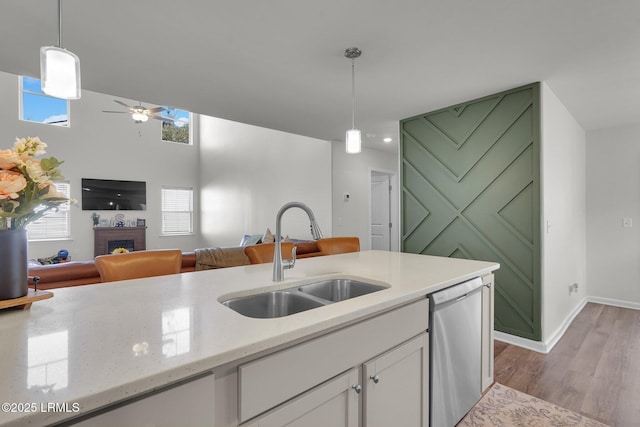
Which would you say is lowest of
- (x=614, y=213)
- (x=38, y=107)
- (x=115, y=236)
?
(x=115, y=236)

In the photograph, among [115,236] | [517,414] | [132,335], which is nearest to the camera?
[132,335]

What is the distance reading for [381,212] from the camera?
6.44m

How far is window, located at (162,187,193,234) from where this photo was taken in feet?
26.3

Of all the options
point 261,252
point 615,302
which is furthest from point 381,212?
point 261,252

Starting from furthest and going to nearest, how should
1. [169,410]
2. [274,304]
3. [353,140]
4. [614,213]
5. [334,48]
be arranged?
1. [614,213]
2. [353,140]
3. [334,48]
4. [274,304]
5. [169,410]

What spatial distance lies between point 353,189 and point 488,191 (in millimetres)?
2591

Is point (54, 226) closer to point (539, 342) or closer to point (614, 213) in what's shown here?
point (539, 342)

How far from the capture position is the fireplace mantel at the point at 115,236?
6.98 meters

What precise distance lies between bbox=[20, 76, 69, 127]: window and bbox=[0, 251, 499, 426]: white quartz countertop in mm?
7443

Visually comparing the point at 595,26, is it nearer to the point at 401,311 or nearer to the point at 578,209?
the point at 401,311

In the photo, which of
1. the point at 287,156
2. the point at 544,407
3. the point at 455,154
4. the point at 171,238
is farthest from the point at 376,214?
the point at 171,238

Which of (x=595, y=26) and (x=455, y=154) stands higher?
(x=595, y=26)

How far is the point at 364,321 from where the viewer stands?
1156 mm

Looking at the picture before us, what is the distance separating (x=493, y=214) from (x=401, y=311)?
2.28m
